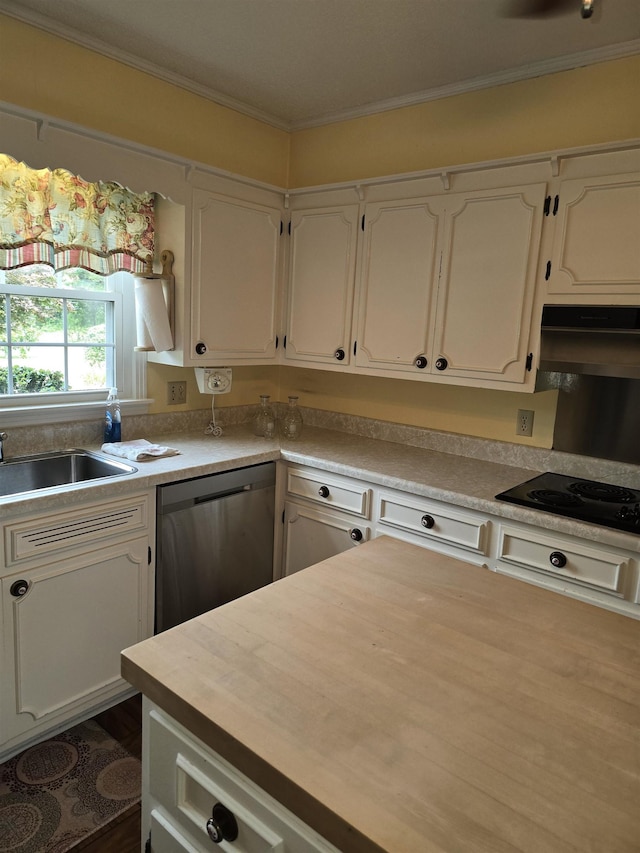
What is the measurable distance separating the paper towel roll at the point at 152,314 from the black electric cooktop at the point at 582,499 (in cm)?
158

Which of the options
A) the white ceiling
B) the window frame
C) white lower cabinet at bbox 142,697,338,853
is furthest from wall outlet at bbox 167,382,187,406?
white lower cabinet at bbox 142,697,338,853

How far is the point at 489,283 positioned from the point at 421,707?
186 centimetres

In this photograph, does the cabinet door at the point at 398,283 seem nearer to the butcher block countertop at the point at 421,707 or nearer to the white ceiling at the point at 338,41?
the white ceiling at the point at 338,41

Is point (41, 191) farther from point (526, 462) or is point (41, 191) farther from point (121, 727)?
point (526, 462)

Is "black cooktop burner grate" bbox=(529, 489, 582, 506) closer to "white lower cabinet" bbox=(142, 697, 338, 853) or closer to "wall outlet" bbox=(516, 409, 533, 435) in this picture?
"wall outlet" bbox=(516, 409, 533, 435)

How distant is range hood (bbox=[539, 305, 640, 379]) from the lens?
195cm

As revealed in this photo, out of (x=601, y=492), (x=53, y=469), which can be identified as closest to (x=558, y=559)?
(x=601, y=492)

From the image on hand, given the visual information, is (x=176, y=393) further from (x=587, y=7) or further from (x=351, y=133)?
(x=587, y=7)

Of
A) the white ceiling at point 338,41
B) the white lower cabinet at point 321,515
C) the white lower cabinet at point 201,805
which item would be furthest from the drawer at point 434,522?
the white ceiling at point 338,41

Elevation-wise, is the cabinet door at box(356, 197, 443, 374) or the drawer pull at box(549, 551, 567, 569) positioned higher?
the cabinet door at box(356, 197, 443, 374)

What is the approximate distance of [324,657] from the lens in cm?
97

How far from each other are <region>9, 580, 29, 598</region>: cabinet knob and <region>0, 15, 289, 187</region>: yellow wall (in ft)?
5.69

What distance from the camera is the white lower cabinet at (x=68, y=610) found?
1.86 m

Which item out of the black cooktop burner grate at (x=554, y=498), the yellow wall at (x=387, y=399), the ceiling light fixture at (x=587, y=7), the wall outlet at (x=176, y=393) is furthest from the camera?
the wall outlet at (x=176, y=393)
